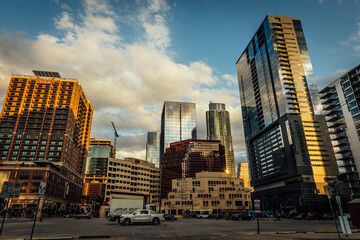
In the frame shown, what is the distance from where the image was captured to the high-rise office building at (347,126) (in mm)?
107250

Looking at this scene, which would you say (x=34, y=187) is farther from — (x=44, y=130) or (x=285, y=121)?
(x=285, y=121)

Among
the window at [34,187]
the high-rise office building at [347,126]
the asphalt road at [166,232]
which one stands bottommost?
the asphalt road at [166,232]

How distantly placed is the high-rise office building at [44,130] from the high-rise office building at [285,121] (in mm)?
125704

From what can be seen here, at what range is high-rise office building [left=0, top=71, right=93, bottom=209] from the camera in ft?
351

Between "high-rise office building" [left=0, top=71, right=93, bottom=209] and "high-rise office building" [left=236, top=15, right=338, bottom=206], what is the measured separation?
125704 millimetres

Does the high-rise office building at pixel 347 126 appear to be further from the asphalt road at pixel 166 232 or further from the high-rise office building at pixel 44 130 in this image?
the high-rise office building at pixel 44 130

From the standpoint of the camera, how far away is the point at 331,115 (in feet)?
405

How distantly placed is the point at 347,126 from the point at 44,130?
153 m

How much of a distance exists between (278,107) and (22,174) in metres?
147

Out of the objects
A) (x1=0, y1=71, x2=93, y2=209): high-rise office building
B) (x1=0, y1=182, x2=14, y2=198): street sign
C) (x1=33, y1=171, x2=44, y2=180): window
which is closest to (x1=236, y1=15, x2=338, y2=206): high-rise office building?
(x1=0, y1=71, x2=93, y2=209): high-rise office building

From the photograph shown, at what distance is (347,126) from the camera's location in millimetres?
110750

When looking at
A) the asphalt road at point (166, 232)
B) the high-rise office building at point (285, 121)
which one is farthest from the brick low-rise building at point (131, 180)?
the asphalt road at point (166, 232)

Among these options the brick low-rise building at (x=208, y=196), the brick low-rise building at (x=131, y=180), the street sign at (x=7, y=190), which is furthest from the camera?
the brick low-rise building at (x=131, y=180)

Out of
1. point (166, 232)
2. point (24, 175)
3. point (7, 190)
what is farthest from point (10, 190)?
point (24, 175)
